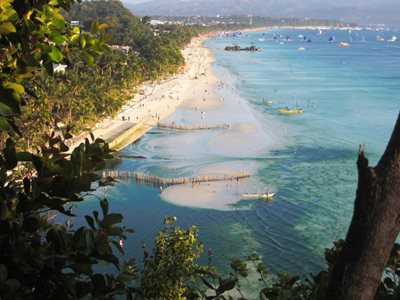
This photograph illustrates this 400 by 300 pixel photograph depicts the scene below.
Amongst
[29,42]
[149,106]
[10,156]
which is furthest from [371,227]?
[149,106]

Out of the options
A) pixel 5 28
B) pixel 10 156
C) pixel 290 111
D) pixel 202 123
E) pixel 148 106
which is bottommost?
pixel 202 123

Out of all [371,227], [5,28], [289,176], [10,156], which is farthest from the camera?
[289,176]

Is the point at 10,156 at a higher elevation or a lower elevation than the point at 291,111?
higher

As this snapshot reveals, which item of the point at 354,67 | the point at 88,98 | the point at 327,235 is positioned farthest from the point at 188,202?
the point at 354,67

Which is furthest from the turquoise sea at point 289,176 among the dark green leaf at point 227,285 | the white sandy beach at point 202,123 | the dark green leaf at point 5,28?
the dark green leaf at point 5,28

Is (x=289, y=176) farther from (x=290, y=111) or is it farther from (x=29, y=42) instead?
(x=29, y=42)

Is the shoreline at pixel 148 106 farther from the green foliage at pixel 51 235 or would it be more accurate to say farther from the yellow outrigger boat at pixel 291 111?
the green foliage at pixel 51 235
